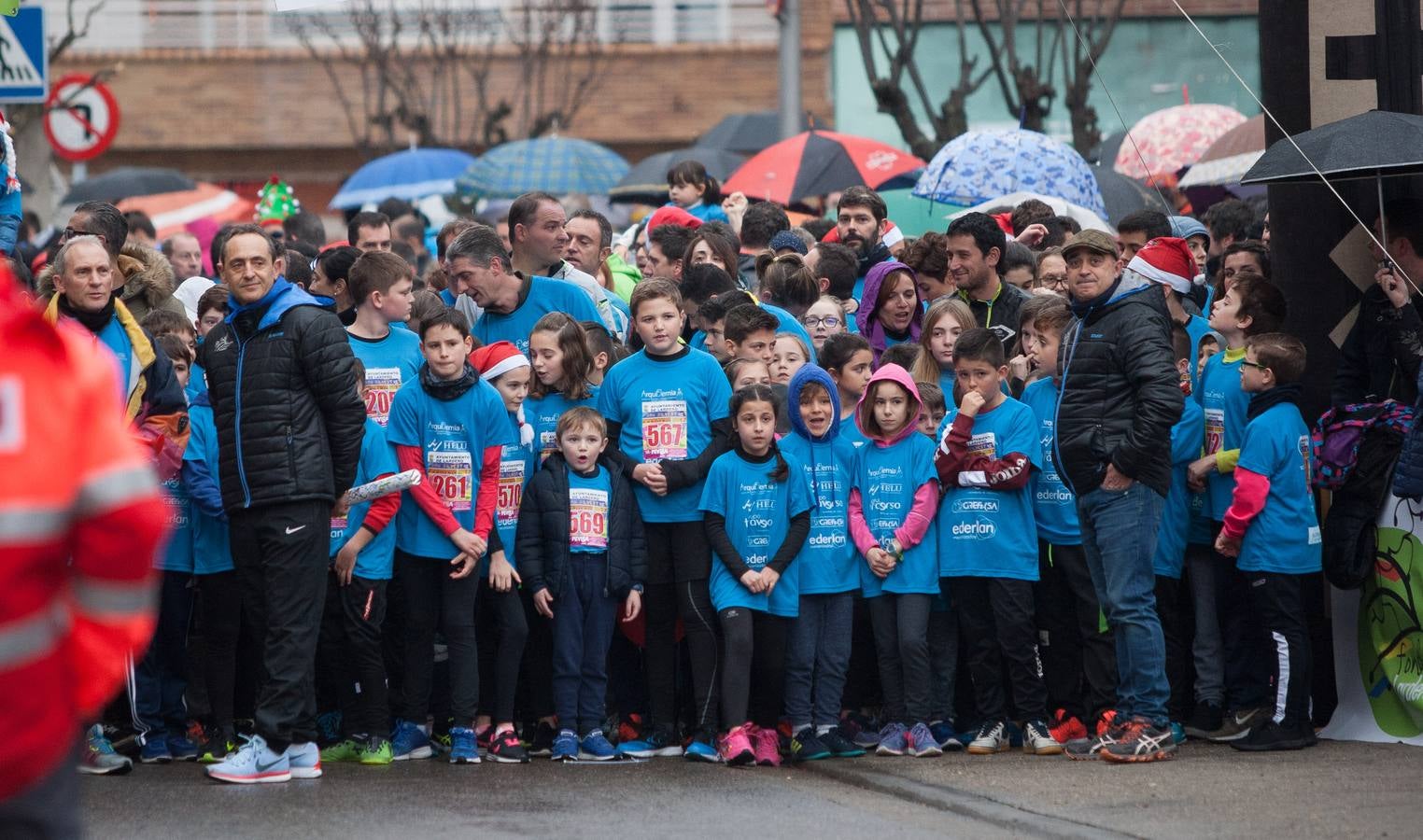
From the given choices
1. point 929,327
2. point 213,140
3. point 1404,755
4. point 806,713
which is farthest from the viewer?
point 213,140

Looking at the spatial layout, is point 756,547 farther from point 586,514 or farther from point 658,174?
point 658,174

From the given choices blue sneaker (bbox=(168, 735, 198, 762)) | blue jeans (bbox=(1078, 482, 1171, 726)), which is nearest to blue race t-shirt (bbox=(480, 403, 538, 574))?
blue sneaker (bbox=(168, 735, 198, 762))

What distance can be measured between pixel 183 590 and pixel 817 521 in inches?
110

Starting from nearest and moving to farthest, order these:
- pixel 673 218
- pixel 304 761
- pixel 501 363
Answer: pixel 304 761 → pixel 501 363 → pixel 673 218

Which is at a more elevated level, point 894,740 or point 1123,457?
point 1123,457

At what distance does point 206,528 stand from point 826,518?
268 centimetres

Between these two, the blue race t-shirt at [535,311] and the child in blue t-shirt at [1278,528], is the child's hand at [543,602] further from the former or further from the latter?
the child in blue t-shirt at [1278,528]

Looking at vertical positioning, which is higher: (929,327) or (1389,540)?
(929,327)

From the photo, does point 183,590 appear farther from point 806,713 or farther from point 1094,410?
point 1094,410

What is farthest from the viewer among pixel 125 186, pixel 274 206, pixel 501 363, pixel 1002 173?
pixel 125 186

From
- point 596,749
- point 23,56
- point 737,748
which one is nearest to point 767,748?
point 737,748

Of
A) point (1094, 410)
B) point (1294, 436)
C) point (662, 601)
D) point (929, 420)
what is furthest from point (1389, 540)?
point (662, 601)

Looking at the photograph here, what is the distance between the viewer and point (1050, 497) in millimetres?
8945

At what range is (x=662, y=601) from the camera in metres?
8.85
